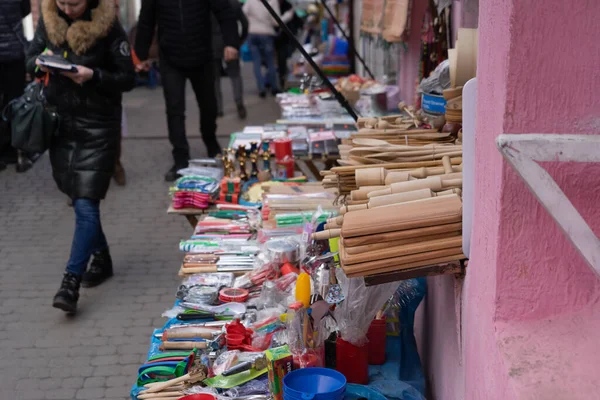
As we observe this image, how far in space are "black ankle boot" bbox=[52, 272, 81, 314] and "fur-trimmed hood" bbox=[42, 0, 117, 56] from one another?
55.4 inches

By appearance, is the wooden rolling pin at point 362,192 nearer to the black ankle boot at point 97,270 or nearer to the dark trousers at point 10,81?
the black ankle boot at point 97,270

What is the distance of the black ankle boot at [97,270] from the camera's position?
576 centimetres

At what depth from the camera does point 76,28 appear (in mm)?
4887

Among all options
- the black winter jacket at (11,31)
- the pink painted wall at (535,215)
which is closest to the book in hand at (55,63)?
the pink painted wall at (535,215)

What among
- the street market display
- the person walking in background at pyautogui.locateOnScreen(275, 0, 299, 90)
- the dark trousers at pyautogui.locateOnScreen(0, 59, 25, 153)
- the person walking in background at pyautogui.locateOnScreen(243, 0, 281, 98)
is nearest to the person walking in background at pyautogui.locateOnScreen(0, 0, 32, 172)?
the dark trousers at pyautogui.locateOnScreen(0, 59, 25, 153)

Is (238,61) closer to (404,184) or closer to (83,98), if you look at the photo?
(83,98)

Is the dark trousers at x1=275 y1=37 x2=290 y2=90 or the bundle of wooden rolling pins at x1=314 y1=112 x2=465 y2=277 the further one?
the dark trousers at x1=275 y1=37 x2=290 y2=90

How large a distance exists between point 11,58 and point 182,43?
213 centimetres

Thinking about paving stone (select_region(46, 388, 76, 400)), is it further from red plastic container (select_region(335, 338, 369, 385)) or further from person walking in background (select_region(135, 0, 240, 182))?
person walking in background (select_region(135, 0, 240, 182))

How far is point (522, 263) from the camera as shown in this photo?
186cm

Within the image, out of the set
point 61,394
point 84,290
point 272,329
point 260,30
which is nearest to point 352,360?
point 272,329

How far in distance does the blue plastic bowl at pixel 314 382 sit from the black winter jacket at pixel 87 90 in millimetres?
2927

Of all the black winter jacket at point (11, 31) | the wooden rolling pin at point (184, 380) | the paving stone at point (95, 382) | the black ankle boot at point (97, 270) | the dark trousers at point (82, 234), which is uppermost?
the black winter jacket at point (11, 31)

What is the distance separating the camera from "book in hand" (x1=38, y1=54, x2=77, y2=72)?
478 cm
